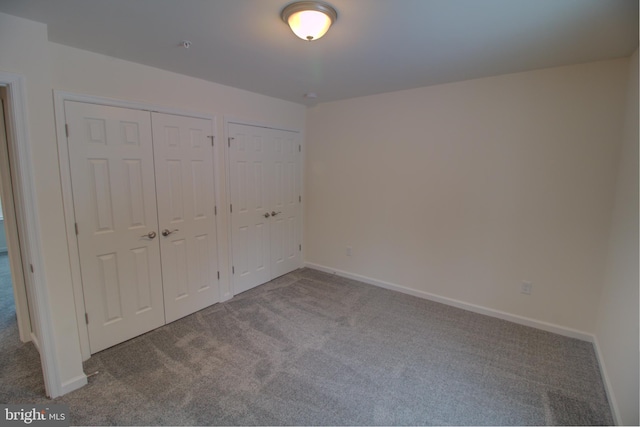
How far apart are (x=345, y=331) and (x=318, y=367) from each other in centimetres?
57

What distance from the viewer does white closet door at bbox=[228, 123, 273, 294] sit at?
3.33 meters

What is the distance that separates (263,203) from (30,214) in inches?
86.8

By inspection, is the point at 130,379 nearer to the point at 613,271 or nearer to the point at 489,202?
the point at 489,202

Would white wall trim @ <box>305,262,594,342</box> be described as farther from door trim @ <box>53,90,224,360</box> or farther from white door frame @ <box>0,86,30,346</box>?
white door frame @ <box>0,86,30,346</box>

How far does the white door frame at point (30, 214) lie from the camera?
5.51 ft

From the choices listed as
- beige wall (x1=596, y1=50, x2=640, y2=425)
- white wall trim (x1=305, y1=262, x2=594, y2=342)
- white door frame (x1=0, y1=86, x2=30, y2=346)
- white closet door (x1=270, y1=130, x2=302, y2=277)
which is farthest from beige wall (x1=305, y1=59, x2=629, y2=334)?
white door frame (x1=0, y1=86, x2=30, y2=346)

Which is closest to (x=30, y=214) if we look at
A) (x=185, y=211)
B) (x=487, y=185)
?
(x=185, y=211)

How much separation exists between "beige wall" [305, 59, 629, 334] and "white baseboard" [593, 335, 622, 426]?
0.78ft

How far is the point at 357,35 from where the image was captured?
6.18 feet

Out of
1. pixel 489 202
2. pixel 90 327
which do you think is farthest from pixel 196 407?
pixel 489 202

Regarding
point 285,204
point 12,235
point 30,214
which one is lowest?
point 12,235

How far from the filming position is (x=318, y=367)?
2.26m

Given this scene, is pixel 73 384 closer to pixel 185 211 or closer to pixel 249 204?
pixel 185 211

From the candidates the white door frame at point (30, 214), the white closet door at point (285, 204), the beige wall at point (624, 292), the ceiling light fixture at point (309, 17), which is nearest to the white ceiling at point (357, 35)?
the ceiling light fixture at point (309, 17)
